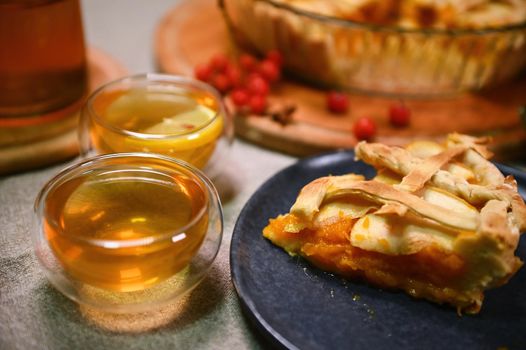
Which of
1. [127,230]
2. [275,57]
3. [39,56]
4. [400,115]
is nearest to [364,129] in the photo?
[400,115]

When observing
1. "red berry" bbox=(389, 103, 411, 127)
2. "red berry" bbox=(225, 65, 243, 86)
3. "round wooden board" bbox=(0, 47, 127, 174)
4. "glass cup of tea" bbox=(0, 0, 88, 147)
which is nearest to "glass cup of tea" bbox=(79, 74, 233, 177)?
"round wooden board" bbox=(0, 47, 127, 174)

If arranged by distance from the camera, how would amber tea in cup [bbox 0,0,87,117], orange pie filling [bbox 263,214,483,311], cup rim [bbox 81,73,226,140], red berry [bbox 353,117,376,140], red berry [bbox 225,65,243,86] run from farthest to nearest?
red berry [bbox 225,65,243,86] < red berry [bbox 353,117,376,140] < amber tea in cup [bbox 0,0,87,117] < cup rim [bbox 81,73,226,140] < orange pie filling [bbox 263,214,483,311]

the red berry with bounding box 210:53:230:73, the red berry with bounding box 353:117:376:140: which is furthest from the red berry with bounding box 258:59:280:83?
the red berry with bounding box 353:117:376:140

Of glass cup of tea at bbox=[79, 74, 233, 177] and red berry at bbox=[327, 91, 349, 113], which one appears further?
red berry at bbox=[327, 91, 349, 113]

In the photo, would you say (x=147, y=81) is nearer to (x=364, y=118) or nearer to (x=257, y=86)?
(x=257, y=86)

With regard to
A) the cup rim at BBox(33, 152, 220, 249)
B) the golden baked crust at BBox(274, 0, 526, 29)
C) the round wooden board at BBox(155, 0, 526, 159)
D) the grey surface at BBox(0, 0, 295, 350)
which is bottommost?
the grey surface at BBox(0, 0, 295, 350)

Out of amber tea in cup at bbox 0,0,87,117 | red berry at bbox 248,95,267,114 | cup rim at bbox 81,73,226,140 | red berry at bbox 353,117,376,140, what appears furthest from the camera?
red berry at bbox 248,95,267,114

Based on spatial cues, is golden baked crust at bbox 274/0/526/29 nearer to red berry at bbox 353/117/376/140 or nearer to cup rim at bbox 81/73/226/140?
red berry at bbox 353/117/376/140

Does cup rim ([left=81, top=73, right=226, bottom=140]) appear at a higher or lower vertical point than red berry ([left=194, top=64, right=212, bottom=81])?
higher
